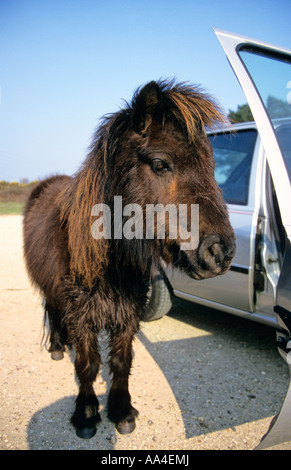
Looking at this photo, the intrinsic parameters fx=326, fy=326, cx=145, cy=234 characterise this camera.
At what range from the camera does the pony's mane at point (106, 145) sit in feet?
6.06

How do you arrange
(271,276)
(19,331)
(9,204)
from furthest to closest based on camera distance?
(9,204), (19,331), (271,276)

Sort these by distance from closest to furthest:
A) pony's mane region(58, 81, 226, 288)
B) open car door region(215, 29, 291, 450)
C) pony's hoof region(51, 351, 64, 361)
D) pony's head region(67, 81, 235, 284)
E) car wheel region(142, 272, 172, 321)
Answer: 1. open car door region(215, 29, 291, 450)
2. pony's head region(67, 81, 235, 284)
3. pony's mane region(58, 81, 226, 288)
4. pony's hoof region(51, 351, 64, 361)
5. car wheel region(142, 272, 172, 321)

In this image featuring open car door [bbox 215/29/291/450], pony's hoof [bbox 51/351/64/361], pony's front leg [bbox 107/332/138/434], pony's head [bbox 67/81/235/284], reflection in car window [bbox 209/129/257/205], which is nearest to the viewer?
open car door [bbox 215/29/291/450]

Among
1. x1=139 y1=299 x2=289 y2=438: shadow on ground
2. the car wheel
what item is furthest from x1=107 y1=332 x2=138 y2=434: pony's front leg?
the car wheel

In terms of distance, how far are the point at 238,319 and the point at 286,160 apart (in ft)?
10.3

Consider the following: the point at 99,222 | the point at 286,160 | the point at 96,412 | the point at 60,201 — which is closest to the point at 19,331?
the point at 96,412

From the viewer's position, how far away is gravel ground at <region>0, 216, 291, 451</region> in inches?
89.0

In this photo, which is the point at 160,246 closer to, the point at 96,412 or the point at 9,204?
the point at 96,412

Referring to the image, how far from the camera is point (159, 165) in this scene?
1802mm

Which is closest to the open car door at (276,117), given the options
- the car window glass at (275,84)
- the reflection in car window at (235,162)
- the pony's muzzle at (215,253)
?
the car window glass at (275,84)

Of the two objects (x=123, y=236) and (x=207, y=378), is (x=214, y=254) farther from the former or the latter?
(x=207, y=378)

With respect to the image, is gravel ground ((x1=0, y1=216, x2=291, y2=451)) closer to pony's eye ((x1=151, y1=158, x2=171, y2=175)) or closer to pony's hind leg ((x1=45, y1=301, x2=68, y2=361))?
pony's hind leg ((x1=45, y1=301, x2=68, y2=361))

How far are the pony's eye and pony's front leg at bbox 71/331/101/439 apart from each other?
1261 mm
